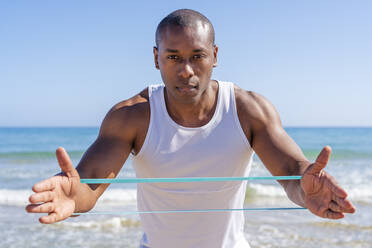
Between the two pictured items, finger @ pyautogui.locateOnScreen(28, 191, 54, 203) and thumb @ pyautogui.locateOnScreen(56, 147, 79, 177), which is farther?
thumb @ pyautogui.locateOnScreen(56, 147, 79, 177)

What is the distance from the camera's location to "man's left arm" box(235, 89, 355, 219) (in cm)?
156

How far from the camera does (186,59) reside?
2.11 meters

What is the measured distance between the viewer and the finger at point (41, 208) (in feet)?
4.58

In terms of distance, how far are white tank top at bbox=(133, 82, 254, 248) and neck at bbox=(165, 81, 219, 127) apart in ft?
0.13

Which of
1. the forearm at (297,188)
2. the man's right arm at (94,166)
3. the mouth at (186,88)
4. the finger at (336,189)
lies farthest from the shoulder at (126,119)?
the finger at (336,189)

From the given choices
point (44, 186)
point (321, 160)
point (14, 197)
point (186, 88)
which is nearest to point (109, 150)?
point (186, 88)

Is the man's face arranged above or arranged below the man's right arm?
above

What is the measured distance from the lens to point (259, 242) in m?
5.39

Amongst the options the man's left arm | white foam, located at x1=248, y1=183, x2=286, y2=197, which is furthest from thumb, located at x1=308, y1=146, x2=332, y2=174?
white foam, located at x1=248, y1=183, x2=286, y2=197

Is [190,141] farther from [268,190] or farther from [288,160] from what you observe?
[268,190]

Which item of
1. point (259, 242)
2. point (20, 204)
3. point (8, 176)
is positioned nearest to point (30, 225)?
point (20, 204)

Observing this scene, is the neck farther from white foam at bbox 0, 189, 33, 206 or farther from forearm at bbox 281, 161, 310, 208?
white foam at bbox 0, 189, 33, 206

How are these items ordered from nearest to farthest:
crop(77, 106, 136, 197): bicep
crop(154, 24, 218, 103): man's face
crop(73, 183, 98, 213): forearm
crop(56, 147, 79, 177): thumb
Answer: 1. crop(56, 147, 79, 177): thumb
2. crop(73, 183, 98, 213): forearm
3. crop(77, 106, 136, 197): bicep
4. crop(154, 24, 218, 103): man's face

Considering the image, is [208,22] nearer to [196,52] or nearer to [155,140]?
[196,52]
